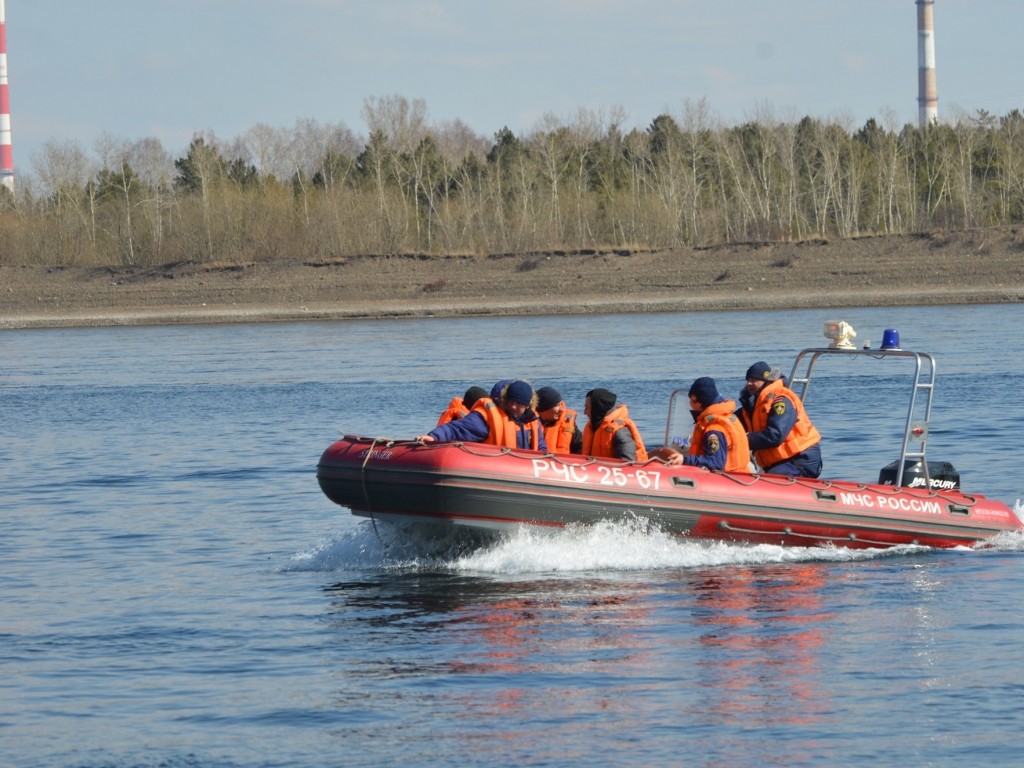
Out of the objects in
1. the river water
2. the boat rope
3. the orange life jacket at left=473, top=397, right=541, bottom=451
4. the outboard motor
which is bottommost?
the river water

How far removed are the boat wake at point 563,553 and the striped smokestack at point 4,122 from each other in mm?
57896

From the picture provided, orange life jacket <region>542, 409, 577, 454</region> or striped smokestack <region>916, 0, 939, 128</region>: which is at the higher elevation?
striped smokestack <region>916, 0, 939, 128</region>

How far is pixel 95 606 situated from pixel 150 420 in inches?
457

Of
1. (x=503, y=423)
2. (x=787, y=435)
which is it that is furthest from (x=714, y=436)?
(x=503, y=423)

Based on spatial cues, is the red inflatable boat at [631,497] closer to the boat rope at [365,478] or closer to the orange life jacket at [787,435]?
the boat rope at [365,478]

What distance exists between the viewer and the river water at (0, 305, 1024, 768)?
6.35 metres

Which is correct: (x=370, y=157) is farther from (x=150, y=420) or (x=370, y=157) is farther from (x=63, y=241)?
(x=150, y=420)

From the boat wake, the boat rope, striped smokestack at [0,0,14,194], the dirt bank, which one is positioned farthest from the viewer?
striped smokestack at [0,0,14,194]

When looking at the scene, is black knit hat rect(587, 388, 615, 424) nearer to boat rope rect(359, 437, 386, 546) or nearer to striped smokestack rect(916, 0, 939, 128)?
boat rope rect(359, 437, 386, 546)

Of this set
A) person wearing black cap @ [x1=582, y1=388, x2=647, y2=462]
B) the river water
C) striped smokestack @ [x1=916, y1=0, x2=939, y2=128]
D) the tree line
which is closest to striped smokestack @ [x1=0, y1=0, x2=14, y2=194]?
the tree line

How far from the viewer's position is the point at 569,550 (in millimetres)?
9477

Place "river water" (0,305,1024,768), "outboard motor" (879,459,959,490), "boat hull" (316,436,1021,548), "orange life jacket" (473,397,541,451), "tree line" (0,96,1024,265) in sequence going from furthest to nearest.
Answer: "tree line" (0,96,1024,265) < "outboard motor" (879,459,959,490) < "orange life jacket" (473,397,541,451) < "boat hull" (316,436,1021,548) < "river water" (0,305,1024,768)

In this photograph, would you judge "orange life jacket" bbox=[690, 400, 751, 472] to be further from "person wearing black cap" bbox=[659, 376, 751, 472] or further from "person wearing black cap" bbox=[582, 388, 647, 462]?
"person wearing black cap" bbox=[582, 388, 647, 462]

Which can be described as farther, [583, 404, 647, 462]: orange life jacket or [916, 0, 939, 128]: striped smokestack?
[916, 0, 939, 128]: striped smokestack
